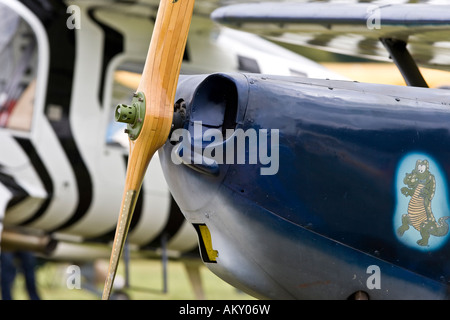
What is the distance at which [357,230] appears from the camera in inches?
145

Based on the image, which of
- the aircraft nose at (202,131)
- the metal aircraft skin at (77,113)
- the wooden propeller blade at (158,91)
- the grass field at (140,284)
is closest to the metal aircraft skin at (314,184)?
the aircraft nose at (202,131)

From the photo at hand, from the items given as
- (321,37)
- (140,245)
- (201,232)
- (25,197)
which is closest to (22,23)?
(25,197)

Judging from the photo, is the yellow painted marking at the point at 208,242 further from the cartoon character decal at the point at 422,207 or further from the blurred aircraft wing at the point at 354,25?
the blurred aircraft wing at the point at 354,25

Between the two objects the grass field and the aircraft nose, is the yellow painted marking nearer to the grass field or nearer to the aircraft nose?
Result: the aircraft nose

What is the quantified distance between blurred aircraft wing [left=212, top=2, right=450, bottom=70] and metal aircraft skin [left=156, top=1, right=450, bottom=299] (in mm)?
569

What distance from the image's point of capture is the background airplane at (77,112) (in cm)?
735

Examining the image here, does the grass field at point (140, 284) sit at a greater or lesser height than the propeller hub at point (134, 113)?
lesser

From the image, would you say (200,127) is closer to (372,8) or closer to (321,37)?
(372,8)

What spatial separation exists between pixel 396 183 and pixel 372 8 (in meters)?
1.34

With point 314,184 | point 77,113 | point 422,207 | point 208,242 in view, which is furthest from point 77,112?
point 422,207

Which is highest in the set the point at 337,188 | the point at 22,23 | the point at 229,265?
the point at 22,23

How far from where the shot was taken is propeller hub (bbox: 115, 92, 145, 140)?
3.50 m

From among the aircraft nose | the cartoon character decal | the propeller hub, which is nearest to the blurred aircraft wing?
the cartoon character decal

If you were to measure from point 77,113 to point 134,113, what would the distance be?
416cm
